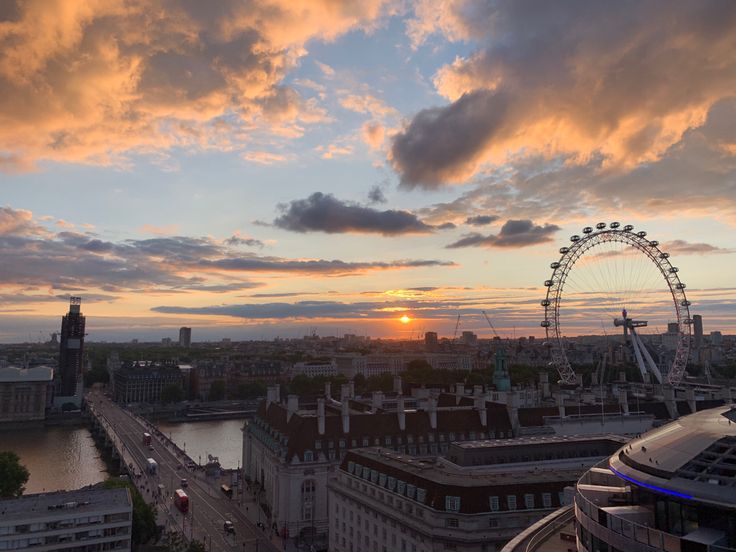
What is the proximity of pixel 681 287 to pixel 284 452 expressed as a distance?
67958mm

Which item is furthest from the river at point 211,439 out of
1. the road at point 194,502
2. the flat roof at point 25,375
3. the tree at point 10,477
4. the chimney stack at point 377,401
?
the tree at point 10,477

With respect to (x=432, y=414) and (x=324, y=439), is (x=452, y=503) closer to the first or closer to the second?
(x=324, y=439)

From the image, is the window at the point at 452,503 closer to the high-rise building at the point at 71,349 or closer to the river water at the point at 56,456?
the river water at the point at 56,456

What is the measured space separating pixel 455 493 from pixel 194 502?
1533 inches

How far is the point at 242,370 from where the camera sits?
196 metres

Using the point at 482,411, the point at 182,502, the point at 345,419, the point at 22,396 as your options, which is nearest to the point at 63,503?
the point at 182,502

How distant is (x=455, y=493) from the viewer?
1449 inches

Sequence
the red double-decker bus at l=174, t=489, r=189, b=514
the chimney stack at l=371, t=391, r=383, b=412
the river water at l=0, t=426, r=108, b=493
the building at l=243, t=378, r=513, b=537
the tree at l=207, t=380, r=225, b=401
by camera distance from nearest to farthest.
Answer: the building at l=243, t=378, r=513, b=537 < the red double-decker bus at l=174, t=489, r=189, b=514 < the chimney stack at l=371, t=391, r=383, b=412 < the river water at l=0, t=426, r=108, b=493 < the tree at l=207, t=380, r=225, b=401

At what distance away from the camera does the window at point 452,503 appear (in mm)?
36406

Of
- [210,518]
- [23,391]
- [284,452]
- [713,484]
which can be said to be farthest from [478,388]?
[23,391]

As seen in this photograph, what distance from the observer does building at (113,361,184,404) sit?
173m

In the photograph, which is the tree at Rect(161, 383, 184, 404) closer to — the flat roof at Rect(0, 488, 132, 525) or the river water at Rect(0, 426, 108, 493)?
the river water at Rect(0, 426, 108, 493)

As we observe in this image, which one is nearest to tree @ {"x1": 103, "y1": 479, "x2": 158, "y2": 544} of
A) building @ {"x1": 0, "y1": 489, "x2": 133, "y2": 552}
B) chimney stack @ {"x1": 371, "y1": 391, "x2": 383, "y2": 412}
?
building @ {"x1": 0, "y1": 489, "x2": 133, "y2": 552}

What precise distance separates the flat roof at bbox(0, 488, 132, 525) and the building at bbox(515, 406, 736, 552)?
38851 mm
